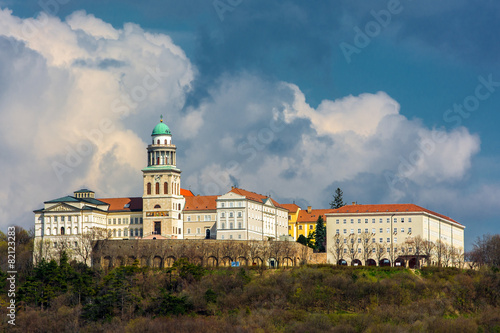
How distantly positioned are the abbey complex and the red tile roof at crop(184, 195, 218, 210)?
0.44ft

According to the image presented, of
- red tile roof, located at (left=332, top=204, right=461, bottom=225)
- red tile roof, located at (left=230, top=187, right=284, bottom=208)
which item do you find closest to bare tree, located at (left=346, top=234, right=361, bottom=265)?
red tile roof, located at (left=332, top=204, right=461, bottom=225)

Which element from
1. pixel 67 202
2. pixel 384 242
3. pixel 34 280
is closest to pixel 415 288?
pixel 384 242

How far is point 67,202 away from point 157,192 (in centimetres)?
1190

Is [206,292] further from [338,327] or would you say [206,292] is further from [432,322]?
[432,322]

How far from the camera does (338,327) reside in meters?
98.5

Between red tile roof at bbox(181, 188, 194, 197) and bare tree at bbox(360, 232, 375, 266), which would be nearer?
bare tree at bbox(360, 232, 375, 266)

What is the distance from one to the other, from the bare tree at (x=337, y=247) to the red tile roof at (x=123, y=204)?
27055 mm

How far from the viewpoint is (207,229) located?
142 metres

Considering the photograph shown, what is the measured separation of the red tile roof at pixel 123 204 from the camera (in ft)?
478

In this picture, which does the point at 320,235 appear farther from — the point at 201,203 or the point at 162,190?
the point at 162,190

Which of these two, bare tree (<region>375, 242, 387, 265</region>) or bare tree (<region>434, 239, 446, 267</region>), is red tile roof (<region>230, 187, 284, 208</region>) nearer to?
bare tree (<region>375, 242, 387, 265</region>)

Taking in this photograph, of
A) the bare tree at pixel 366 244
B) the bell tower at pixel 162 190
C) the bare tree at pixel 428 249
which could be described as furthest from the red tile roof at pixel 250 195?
the bare tree at pixel 428 249

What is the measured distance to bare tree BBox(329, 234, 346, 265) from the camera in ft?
441

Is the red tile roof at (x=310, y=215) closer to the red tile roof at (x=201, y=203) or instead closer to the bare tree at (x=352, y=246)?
the red tile roof at (x=201, y=203)
